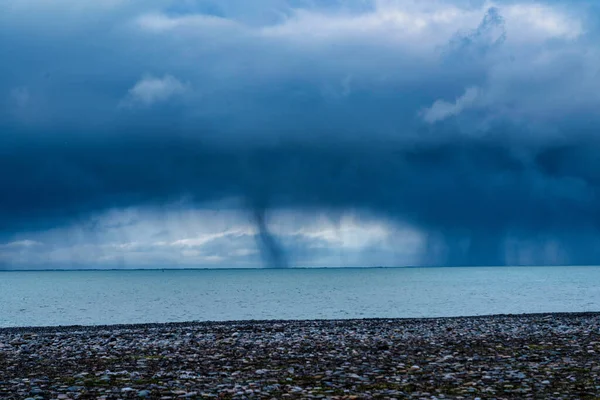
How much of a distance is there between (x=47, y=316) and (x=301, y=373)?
76.5 m

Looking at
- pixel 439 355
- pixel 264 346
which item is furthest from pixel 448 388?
pixel 264 346

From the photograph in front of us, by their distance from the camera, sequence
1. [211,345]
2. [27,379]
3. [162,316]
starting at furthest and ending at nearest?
[162,316], [211,345], [27,379]

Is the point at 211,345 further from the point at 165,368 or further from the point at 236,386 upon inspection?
the point at 236,386

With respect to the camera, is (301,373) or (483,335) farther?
(483,335)

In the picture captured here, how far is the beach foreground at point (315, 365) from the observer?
1709cm

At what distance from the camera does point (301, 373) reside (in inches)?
791

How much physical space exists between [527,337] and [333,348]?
9.81 metres

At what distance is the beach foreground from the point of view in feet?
56.1

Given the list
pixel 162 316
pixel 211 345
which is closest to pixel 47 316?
pixel 162 316

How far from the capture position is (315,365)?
21.8 m

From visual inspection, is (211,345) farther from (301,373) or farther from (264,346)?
(301,373)

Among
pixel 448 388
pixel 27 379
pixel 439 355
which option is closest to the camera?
pixel 448 388

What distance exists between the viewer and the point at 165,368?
2172cm

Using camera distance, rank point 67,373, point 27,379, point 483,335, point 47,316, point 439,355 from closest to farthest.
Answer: point 27,379, point 67,373, point 439,355, point 483,335, point 47,316
